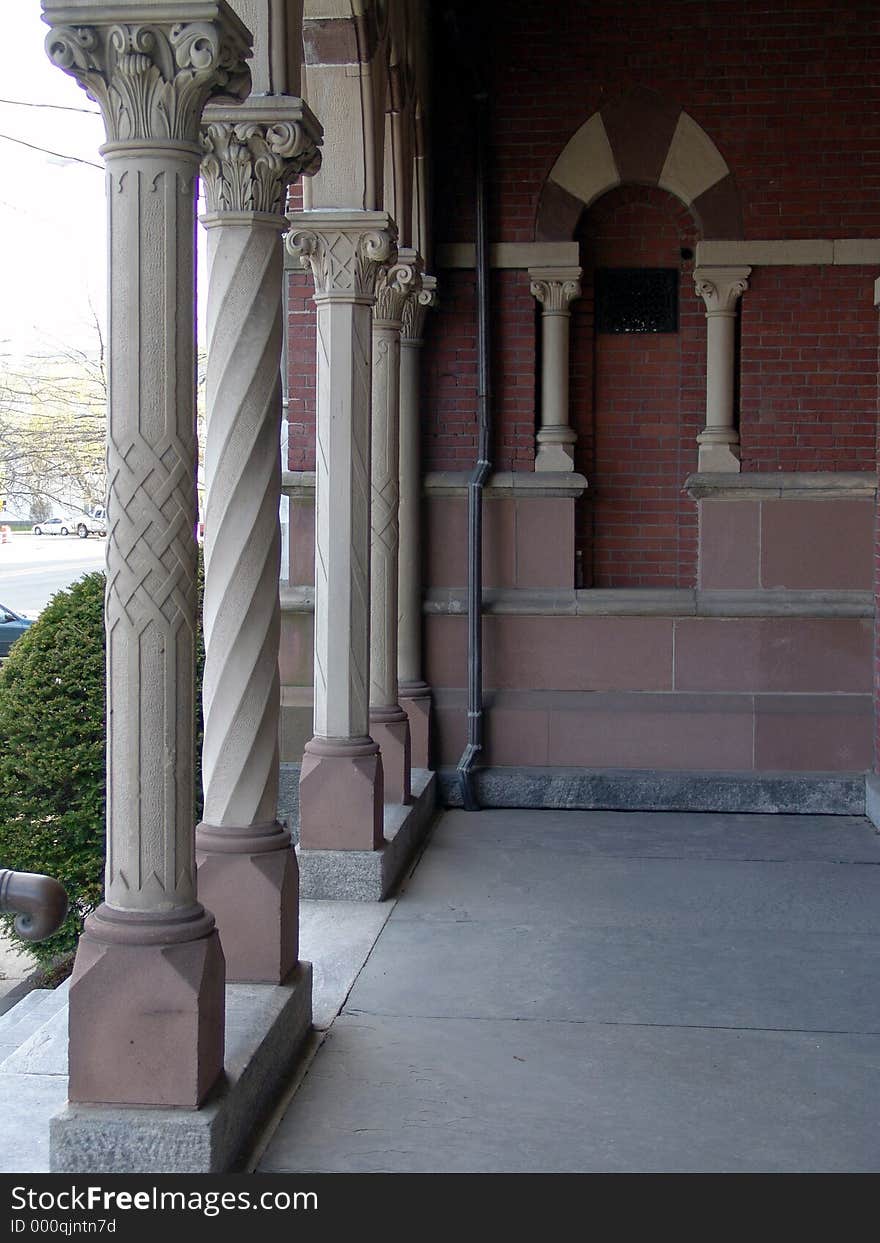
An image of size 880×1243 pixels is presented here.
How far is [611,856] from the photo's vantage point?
6.46 metres

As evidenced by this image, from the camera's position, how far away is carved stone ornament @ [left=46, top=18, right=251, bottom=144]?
2975 mm

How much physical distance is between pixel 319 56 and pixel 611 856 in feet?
11.8

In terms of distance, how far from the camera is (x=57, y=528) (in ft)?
109

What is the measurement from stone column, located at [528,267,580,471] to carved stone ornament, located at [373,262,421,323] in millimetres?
1106

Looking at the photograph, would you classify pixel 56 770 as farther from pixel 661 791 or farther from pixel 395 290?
pixel 661 791

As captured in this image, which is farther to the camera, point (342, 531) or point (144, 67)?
point (342, 531)

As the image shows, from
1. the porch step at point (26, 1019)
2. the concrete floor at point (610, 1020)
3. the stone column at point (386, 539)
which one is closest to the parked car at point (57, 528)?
the stone column at point (386, 539)

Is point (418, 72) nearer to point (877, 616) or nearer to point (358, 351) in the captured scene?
point (358, 351)

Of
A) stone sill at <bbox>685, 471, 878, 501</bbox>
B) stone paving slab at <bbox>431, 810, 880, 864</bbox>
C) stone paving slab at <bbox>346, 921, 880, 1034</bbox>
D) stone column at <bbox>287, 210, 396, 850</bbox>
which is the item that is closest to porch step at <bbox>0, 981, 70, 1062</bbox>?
stone paving slab at <bbox>346, 921, 880, 1034</bbox>

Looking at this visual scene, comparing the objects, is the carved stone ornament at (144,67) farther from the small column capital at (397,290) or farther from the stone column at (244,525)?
the small column capital at (397,290)

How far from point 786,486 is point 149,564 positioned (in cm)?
500

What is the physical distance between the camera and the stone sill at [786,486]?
7.34 m

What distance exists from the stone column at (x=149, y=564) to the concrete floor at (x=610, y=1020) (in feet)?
1.66

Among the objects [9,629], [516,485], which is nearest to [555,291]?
[516,485]
